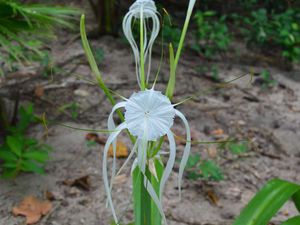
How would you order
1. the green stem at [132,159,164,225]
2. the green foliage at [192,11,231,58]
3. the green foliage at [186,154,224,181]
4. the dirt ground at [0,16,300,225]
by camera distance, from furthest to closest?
the green foliage at [192,11,231,58] < the green foliage at [186,154,224,181] < the dirt ground at [0,16,300,225] < the green stem at [132,159,164,225]

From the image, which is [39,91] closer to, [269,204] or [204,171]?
[204,171]

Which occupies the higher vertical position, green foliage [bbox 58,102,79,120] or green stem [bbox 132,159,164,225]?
green stem [bbox 132,159,164,225]

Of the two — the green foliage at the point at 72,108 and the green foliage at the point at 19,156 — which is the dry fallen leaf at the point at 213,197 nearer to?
the green foliage at the point at 19,156

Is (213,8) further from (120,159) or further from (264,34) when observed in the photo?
(120,159)

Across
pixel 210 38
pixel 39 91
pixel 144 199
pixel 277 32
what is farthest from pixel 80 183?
pixel 277 32

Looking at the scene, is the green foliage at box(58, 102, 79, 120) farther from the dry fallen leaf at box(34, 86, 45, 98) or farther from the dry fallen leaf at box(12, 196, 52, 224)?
the dry fallen leaf at box(12, 196, 52, 224)

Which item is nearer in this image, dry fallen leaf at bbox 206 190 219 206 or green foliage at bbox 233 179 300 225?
→ green foliage at bbox 233 179 300 225

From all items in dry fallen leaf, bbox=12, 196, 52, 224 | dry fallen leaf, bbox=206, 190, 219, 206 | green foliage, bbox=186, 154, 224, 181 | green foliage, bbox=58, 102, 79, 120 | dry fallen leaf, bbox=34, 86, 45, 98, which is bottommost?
dry fallen leaf, bbox=206, 190, 219, 206

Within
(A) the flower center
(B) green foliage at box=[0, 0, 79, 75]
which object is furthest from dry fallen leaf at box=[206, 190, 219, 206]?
(A) the flower center
